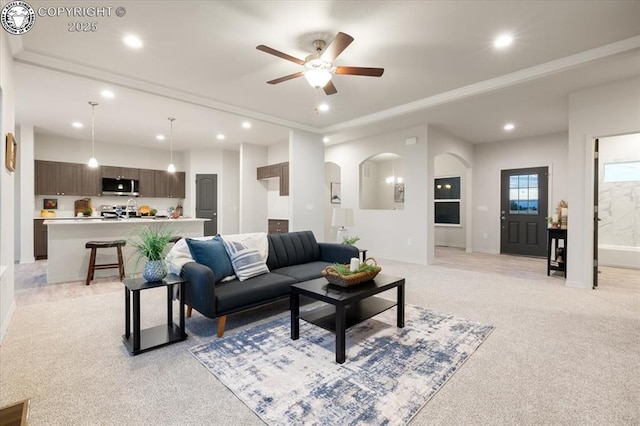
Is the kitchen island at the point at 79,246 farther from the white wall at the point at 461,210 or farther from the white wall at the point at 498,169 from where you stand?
the white wall at the point at 498,169

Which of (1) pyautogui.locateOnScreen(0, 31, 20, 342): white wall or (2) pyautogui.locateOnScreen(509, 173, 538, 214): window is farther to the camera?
(2) pyautogui.locateOnScreen(509, 173, 538, 214): window

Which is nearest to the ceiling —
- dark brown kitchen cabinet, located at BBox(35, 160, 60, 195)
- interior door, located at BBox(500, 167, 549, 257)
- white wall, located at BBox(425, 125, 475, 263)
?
white wall, located at BBox(425, 125, 475, 263)

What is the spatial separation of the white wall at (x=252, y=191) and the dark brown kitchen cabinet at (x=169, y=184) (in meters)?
2.15

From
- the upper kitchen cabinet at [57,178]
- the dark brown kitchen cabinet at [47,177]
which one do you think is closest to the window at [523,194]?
the upper kitchen cabinet at [57,178]

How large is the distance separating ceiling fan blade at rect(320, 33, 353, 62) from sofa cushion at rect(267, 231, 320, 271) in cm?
214

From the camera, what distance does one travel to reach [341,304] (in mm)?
2209

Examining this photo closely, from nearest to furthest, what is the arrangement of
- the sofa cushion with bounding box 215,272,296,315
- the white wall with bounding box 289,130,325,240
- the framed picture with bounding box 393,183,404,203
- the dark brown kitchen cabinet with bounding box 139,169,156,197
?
the sofa cushion with bounding box 215,272,296,315 < the white wall with bounding box 289,130,325,240 < the dark brown kitchen cabinet with bounding box 139,169,156,197 < the framed picture with bounding box 393,183,404,203

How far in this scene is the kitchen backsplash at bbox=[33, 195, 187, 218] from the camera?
22.9ft

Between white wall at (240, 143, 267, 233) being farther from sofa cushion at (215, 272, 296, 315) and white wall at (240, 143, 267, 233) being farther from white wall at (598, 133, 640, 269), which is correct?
white wall at (598, 133, 640, 269)

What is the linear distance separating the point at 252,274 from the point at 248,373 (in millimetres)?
1172

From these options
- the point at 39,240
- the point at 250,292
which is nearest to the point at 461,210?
the point at 250,292

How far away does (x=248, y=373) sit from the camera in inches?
82.7

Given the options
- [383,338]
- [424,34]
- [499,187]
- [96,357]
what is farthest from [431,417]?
[499,187]

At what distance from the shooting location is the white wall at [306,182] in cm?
618
